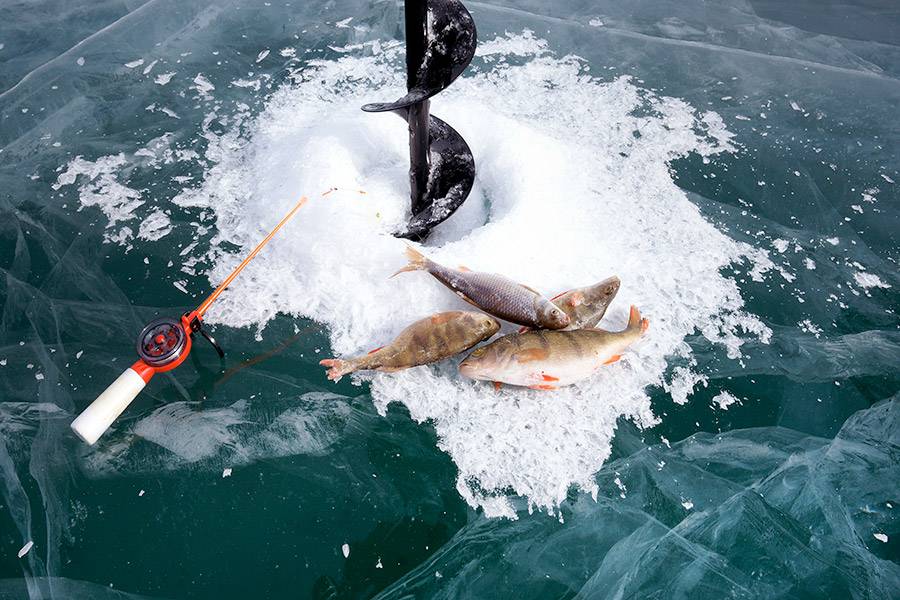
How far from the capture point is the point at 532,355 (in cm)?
239

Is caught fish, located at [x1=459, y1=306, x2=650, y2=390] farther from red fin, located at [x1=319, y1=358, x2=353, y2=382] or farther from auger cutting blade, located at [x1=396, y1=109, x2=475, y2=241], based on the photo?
auger cutting blade, located at [x1=396, y1=109, x2=475, y2=241]

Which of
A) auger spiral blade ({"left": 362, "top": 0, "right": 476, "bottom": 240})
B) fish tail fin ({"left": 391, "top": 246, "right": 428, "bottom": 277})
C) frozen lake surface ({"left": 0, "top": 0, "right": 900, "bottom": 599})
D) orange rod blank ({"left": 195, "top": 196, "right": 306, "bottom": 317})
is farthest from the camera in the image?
auger spiral blade ({"left": 362, "top": 0, "right": 476, "bottom": 240})

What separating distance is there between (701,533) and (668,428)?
45 cm

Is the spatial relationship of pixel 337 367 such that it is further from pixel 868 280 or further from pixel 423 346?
pixel 868 280

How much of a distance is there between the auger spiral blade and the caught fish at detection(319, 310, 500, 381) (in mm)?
873

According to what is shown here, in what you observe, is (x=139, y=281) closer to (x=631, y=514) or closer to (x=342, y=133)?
(x=342, y=133)

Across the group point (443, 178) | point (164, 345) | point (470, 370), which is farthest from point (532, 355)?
point (164, 345)

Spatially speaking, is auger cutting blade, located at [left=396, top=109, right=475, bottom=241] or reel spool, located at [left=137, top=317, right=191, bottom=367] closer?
reel spool, located at [left=137, top=317, right=191, bottom=367]

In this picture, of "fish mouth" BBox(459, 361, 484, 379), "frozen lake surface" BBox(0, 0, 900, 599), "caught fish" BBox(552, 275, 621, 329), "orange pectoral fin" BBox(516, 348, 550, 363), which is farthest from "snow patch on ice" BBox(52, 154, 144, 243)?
"caught fish" BBox(552, 275, 621, 329)

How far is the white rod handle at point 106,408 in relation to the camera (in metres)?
2.19

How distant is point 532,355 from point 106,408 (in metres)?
1.68

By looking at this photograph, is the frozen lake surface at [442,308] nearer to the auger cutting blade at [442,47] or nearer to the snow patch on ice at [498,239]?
the snow patch on ice at [498,239]

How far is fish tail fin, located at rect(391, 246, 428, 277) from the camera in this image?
2775mm

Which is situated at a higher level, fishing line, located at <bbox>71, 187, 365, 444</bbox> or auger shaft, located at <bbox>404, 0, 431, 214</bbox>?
auger shaft, located at <bbox>404, 0, 431, 214</bbox>
